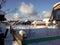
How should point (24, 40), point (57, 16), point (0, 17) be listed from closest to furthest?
point (24, 40) → point (0, 17) → point (57, 16)

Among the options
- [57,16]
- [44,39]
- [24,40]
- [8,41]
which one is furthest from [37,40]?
[57,16]

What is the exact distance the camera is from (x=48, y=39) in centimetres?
745

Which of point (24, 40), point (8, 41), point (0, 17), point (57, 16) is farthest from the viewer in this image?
point (57, 16)

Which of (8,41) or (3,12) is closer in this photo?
(3,12)

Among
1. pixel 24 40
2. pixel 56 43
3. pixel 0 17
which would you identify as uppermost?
pixel 0 17

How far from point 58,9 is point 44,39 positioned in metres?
18.2

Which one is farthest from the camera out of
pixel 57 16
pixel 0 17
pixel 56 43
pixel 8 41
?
pixel 57 16

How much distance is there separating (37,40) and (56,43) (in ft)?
6.04

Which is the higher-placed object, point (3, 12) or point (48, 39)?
point (3, 12)

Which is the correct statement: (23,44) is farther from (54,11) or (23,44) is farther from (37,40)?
(54,11)

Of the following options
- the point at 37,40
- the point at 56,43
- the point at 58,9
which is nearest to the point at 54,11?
the point at 58,9

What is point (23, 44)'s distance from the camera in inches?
243

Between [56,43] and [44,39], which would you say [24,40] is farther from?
[56,43]

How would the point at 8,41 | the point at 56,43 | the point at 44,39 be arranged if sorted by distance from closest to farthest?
the point at 44,39
the point at 8,41
the point at 56,43
